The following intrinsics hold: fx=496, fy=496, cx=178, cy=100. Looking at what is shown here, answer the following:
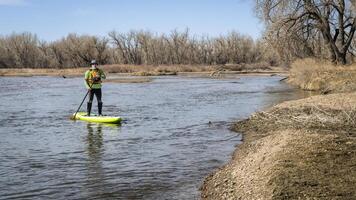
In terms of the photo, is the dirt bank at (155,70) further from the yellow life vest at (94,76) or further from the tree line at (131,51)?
the yellow life vest at (94,76)

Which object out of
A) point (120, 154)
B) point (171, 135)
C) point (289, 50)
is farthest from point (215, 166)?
point (289, 50)

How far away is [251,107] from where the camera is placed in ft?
80.3

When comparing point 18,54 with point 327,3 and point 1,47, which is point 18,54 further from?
point 327,3

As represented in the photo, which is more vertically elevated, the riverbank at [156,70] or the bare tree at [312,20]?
the bare tree at [312,20]

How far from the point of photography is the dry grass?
28562 mm

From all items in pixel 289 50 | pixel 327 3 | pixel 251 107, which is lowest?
pixel 251 107

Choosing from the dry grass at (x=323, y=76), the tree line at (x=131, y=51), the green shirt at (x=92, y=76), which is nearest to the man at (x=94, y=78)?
the green shirt at (x=92, y=76)

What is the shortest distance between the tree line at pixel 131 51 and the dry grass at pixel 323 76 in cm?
7797

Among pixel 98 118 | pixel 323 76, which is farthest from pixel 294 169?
pixel 323 76

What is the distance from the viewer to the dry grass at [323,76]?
28.6 m

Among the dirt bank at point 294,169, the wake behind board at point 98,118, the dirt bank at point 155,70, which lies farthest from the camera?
the dirt bank at point 155,70

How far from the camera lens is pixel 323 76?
112 feet

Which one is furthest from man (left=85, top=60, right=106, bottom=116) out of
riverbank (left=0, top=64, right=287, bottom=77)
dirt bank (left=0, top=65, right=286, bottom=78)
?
riverbank (left=0, top=64, right=287, bottom=77)

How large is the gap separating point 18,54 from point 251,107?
10302 cm
